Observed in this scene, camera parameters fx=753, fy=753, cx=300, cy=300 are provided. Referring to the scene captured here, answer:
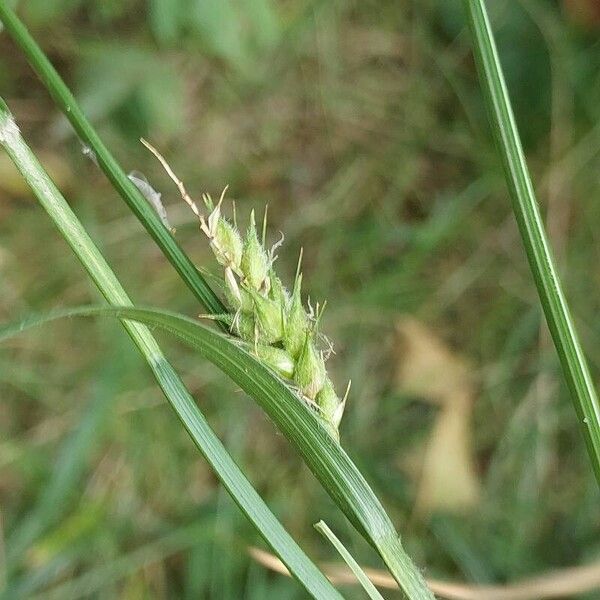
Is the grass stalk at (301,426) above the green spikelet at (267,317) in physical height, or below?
below

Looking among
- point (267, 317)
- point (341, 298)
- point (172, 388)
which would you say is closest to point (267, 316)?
point (267, 317)

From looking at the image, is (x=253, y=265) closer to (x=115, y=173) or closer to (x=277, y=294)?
(x=277, y=294)

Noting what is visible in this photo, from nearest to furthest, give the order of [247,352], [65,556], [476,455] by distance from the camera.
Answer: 1. [247,352]
2. [65,556]
3. [476,455]

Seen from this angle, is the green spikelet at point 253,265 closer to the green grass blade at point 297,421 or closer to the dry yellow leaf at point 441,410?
the green grass blade at point 297,421

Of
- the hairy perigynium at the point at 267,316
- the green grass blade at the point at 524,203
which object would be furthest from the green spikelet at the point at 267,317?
the green grass blade at the point at 524,203

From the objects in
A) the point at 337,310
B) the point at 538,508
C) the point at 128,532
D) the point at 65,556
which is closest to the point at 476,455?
the point at 538,508

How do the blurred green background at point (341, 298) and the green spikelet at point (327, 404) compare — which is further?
the blurred green background at point (341, 298)

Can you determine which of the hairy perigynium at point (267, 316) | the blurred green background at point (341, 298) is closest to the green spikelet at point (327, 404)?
the hairy perigynium at point (267, 316)

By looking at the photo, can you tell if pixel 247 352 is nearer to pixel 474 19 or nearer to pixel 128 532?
pixel 474 19
